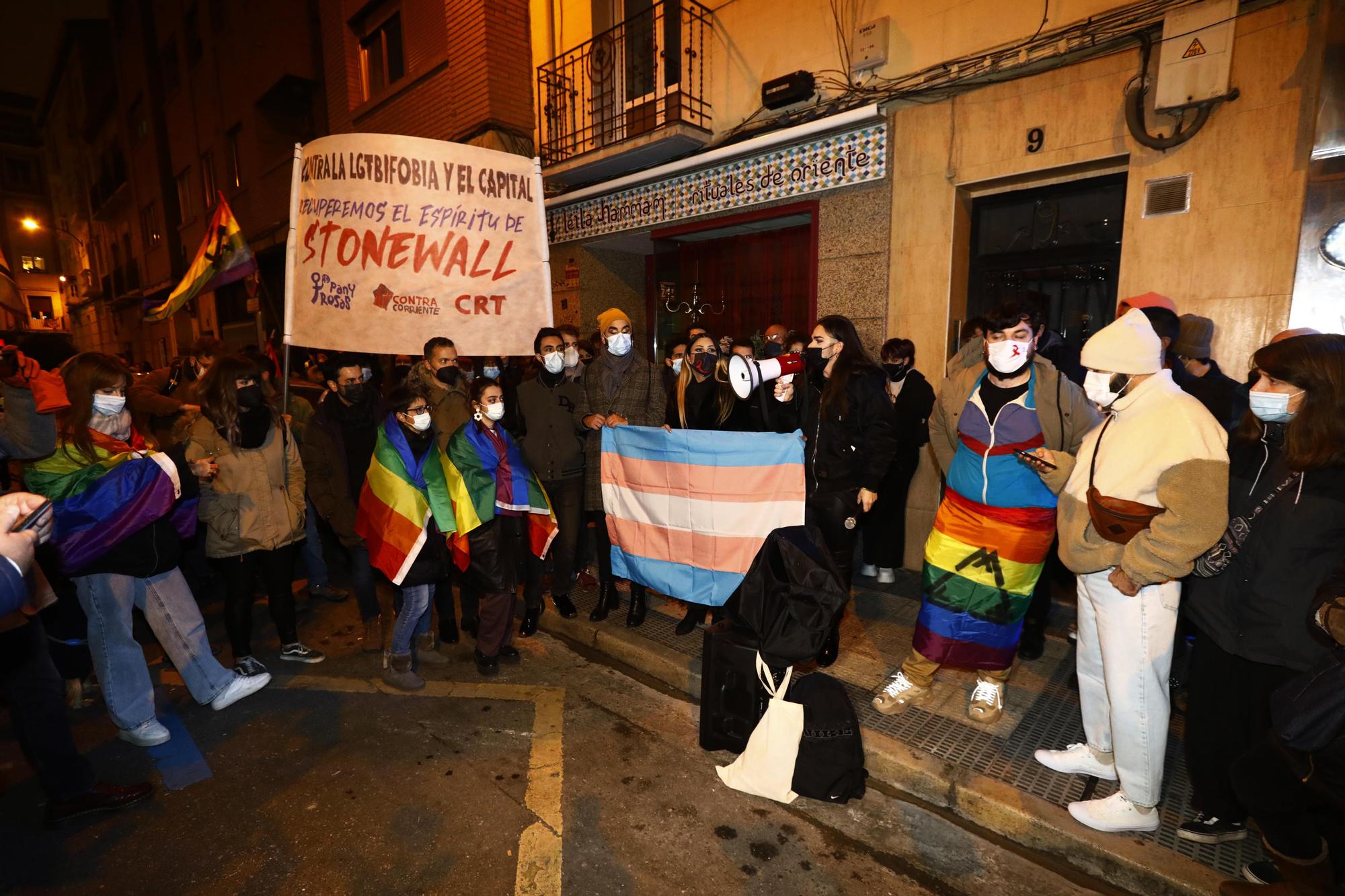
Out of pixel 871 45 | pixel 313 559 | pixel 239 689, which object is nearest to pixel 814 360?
pixel 871 45

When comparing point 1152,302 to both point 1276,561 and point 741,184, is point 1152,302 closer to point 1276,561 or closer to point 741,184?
point 1276,561

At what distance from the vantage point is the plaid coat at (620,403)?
193 inches

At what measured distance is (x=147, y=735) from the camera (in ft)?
11.7

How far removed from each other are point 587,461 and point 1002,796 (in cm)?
339

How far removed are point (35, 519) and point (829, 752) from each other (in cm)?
320

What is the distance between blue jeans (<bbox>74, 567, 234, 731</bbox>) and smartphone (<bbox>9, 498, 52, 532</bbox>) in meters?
1.56

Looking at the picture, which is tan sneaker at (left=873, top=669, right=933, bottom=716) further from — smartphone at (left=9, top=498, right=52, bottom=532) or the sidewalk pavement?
smartphone at (left=9, top=498, right=52, bottom=532)

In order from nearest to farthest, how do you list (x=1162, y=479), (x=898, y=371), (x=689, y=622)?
(x=1162, y=479) < (x=689, y=622) < (x=898, y=371)

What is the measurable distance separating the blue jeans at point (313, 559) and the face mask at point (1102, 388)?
18.9 ft

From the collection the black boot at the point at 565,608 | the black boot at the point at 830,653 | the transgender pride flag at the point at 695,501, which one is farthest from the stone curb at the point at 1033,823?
the black boot at the point at 565,608

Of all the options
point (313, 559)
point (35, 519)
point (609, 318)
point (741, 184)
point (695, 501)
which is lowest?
point (313, 559)

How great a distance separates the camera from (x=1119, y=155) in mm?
4875

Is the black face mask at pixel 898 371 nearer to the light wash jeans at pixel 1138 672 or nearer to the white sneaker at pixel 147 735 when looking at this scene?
the light wash jeans at pixel 1138 672

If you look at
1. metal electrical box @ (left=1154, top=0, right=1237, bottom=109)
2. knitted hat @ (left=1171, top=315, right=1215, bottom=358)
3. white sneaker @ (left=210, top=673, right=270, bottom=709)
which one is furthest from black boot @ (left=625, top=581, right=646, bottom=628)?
metal electrical box @ (left=1154, top=0, right=1237, bottom=109)
